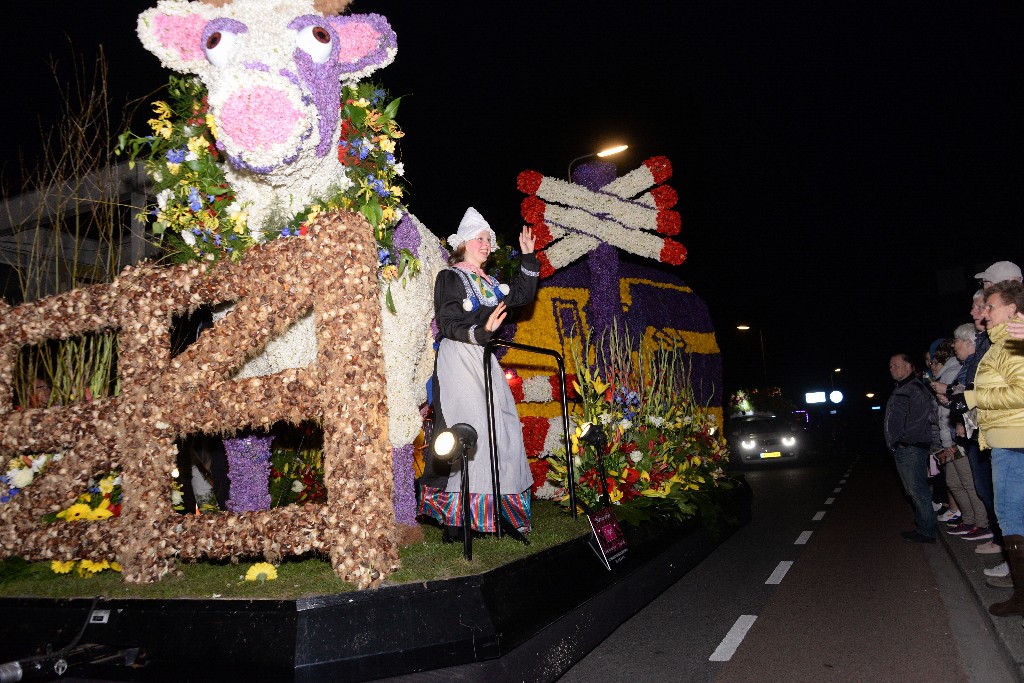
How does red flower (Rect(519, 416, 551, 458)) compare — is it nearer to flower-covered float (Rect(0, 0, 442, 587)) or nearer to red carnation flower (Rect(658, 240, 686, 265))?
red carnation flower (Rect(658, 240, 686, 265))

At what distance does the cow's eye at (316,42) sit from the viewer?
3373 millimetres

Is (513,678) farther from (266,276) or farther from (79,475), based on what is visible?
(79,475)

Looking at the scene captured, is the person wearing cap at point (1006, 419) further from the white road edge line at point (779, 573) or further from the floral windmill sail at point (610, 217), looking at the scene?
the floral windmill sail at point (610, 217)

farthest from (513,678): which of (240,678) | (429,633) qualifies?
(240,678)

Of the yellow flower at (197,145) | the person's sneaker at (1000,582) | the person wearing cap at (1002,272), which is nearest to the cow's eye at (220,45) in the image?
the yellow flower at (197,145)

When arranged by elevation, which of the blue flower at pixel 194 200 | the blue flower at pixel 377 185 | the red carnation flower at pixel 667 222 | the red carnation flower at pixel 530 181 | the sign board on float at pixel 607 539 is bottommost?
the sign board on float at pixel 607 539

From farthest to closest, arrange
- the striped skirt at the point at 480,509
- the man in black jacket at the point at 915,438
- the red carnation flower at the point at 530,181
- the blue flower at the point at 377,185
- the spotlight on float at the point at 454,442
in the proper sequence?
the red carnation flower at the point at 530,181, the man in black jacket at the point at 915,438, the striped skirt at the point at 480,509, the blue flower at the point at 377,185, the spotlight on float at the point at 454,442

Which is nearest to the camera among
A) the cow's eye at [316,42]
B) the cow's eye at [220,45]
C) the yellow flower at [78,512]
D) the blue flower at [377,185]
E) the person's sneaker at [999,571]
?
the cow's eye at [220,45]

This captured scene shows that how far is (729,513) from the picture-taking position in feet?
22.5

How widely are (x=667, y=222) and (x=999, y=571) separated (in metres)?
4.24

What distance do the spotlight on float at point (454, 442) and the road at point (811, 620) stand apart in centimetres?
119

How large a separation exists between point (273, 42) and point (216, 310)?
1307 mm

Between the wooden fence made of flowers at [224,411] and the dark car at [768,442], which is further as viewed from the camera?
the dark car at [768,442]

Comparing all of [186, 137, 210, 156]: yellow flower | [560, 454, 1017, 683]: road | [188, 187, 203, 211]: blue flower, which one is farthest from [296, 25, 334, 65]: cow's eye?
[560, 454, 1017, 683]: road
